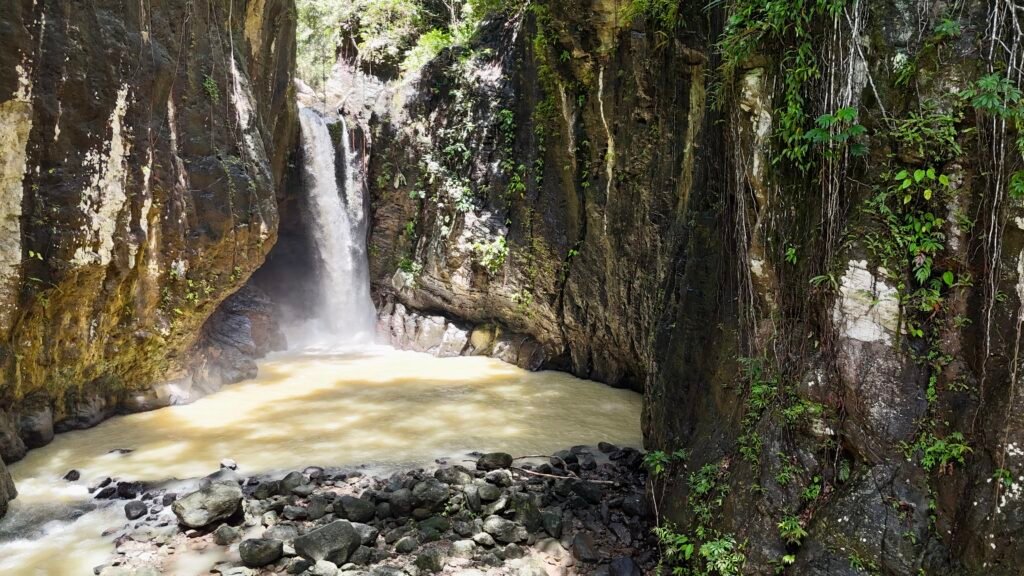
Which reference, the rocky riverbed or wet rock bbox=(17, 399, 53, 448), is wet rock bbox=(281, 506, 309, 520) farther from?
wet rock bbox=(17, 399, 53, 448)

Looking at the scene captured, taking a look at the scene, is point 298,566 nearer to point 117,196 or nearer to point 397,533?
point 397,533

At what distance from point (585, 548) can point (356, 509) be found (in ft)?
6.75

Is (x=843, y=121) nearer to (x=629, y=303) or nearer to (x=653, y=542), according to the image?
(x=653, y=542)

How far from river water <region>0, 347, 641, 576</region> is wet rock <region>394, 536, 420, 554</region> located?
5.18ft

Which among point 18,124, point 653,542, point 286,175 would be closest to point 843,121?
point 653,542

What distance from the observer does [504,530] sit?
16.5ft

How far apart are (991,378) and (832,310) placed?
87 centimetres

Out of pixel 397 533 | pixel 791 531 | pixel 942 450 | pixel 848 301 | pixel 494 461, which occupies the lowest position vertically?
pixel 397 533

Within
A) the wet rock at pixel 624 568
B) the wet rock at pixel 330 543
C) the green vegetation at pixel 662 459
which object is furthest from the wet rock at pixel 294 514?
the green vegetation at pixel 662 459

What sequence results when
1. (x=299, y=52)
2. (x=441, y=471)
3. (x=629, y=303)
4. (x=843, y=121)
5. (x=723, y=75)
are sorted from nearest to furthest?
1. (x=843, y=121)
2. (x=723, y=75)
3. (x=441, y=471)
4. (x=629, y=303)
5. (x=299, y=52)

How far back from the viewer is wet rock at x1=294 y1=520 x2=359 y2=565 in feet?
15.1

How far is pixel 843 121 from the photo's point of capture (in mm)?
3639

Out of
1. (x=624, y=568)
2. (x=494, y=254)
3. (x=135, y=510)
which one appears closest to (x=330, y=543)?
(x=135, y=510)

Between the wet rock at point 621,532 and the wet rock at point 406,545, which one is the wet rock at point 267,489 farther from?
the wet rock at point 621,532
